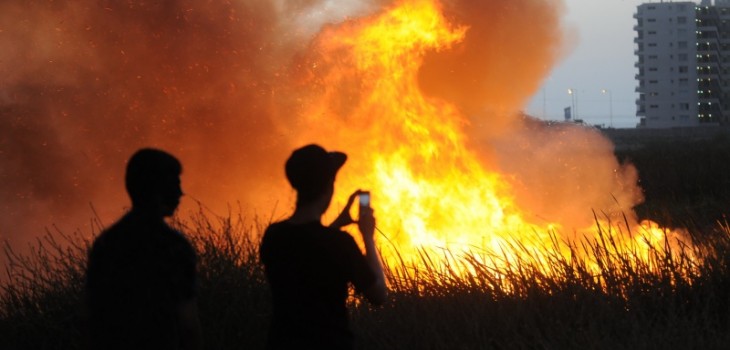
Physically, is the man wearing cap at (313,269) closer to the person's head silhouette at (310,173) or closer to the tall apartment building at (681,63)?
the person's head silhouette at (310,173)

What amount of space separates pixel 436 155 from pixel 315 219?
24.7 feet

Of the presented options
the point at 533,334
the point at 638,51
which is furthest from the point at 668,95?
the point at 533,334

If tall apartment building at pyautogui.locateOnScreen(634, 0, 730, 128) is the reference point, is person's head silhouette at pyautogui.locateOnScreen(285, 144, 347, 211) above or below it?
below

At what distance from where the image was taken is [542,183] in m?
13.5

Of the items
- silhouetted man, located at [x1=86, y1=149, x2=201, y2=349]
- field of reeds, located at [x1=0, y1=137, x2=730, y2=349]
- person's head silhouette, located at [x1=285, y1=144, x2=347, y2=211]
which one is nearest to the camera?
silhouetted man, located at [x1=86, y1=149, x2=201, y2=349]

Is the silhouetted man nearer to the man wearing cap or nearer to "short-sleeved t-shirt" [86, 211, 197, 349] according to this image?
"short-sleeved t-shirt" [86, 211, 197, 349]

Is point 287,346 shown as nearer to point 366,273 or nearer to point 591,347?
point 366,273

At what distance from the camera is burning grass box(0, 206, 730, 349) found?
Result: 705 centimetres

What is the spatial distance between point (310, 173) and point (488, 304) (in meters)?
3.56

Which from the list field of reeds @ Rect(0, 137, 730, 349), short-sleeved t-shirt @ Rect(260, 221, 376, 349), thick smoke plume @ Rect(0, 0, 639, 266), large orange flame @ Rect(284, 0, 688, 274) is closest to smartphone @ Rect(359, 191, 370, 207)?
short-sleeved t-shirt @ Rect(260, 221, 376, 349)

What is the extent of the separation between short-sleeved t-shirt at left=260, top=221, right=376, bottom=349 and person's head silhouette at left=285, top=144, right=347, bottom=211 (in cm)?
13

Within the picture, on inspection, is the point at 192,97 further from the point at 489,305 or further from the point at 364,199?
the point at 364,199

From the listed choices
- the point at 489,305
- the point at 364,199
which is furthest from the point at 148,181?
the point at 489,305

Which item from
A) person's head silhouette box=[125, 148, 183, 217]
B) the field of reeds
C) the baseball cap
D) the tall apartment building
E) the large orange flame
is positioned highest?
the tall apartment building
